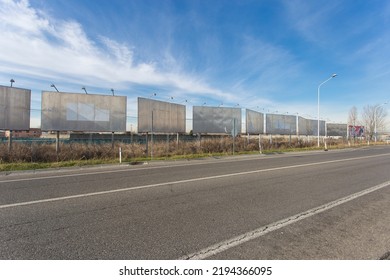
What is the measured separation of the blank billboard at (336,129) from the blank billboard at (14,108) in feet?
161

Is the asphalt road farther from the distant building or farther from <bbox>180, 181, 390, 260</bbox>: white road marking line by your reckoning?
the distant building

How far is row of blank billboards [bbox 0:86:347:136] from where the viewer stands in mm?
14477

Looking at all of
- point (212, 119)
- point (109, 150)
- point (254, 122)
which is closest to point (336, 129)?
point (254, 122)

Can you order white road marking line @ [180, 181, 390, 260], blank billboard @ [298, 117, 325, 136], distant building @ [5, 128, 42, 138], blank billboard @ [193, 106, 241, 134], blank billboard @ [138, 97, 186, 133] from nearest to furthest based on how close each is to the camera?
white road marking line @ [180, 181, 390, 260] < distant building @ [5, 128, 42, 138] < blank billboard @ [138, 97, 186, 133] < blank billboard @ [193, 106, 241, 134] < blank billboard @ [298, 117, 325, 136]

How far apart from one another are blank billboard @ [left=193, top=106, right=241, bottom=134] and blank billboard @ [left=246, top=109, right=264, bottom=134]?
2.71 m

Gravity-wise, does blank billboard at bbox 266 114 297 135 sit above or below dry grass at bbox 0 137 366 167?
above

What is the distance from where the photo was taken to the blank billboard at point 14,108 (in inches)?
556

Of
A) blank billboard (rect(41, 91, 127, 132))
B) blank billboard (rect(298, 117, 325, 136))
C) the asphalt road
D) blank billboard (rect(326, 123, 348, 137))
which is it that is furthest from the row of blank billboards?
blank billboard (rect(326, 123, 348, 137))

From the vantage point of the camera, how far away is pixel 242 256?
3102mm

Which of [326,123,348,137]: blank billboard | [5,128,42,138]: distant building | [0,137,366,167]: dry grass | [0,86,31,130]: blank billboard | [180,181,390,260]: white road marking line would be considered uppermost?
[326,123,348,137]: blank billboard

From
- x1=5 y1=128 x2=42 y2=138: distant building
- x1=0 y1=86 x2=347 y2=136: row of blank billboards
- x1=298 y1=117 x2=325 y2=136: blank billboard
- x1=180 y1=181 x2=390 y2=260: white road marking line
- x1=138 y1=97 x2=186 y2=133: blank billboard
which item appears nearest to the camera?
x1=180 y1=181 x2=390 y2=260: white road marking line

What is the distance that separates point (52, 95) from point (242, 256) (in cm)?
1781

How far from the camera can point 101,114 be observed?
17797mm
